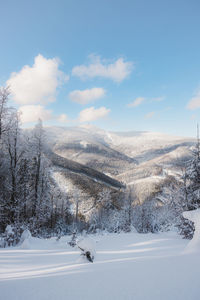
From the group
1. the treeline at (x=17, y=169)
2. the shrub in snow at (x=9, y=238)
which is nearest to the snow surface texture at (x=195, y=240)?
the shrub in snow at (x=9, y=238)

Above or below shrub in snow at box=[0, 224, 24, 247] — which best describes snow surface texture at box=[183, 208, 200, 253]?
above

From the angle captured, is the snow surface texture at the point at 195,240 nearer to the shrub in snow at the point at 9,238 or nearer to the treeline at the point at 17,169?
the shrub in snow at the point at 9,238

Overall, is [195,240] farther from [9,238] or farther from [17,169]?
[17,169]

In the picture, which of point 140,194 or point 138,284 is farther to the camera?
point 140,194

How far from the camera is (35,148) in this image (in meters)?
13.9

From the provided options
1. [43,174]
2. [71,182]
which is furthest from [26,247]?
[71,182]

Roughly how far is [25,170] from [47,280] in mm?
9959

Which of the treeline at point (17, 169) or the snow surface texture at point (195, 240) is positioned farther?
the treeline at point (17, 169)

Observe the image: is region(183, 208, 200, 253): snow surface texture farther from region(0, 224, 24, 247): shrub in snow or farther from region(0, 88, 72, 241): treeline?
region(0, 88, 72, 241): treeline

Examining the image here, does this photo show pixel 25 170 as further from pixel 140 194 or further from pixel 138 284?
pixel 140 194

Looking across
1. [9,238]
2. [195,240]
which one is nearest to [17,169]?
[9,238]

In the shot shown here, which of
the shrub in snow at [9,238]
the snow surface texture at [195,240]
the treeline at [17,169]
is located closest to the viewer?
the snow surface texture at [195,240]

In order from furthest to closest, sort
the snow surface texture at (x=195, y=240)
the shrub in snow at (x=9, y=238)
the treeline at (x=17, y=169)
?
the treeline at (x=17, y=169), the shrub in snow at (x=9, y=238), the snow surface texture at (x=195, y=240)

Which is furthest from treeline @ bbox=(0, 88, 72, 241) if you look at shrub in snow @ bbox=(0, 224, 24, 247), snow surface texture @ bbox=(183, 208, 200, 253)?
snow surface texture @ bbox=(183, 208, 200, 253)
